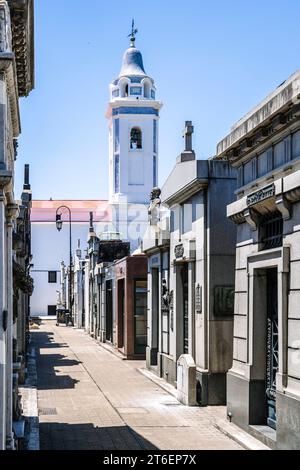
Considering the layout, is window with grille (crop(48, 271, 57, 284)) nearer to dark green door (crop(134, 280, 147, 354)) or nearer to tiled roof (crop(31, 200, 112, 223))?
tiled roof (crop(31, 200, 112, 223))

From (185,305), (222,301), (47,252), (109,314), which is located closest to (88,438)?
(222,301)

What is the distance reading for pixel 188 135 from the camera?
61.7 feet

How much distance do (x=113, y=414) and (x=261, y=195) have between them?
5.75 meters

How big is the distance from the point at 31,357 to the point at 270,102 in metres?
17.6

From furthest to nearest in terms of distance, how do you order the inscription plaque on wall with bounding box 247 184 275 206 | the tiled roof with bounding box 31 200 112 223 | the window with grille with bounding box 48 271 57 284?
the tiled roof with bounding box 31 200 112 223 → the window with grille with bounding box 48 271 57 284 → the inscription plaque on wall with bounding box 247 184 275 206

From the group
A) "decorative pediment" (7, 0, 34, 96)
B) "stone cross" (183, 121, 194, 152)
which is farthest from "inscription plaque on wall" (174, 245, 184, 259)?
"decorative pediment" (7, 0, 34, 96)

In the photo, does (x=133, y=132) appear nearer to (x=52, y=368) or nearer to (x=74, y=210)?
(x=74, y=210)

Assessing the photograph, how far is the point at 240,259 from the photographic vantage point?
13562mm

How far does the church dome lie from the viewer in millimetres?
59438

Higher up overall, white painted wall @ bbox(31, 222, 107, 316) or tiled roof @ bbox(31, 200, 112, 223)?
tiled roof @ bbox(31, 200, 112, 223)

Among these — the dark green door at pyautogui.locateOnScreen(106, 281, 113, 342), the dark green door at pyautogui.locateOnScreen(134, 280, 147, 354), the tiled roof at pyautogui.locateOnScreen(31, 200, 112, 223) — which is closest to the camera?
the dark green door at pyautogui.locateOnScreen(134, 280, 147, 354)

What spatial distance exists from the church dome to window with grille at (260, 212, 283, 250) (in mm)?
48223

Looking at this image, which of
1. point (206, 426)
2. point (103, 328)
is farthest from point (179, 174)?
point (103, 328)

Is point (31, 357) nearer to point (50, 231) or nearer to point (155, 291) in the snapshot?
point (155, 291)
